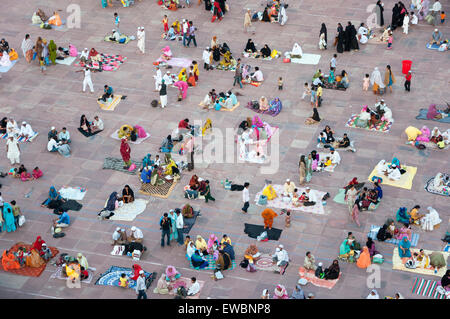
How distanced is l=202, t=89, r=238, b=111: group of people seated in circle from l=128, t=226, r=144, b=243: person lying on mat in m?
11.1

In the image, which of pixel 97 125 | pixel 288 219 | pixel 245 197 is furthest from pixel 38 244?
pixel 288 219

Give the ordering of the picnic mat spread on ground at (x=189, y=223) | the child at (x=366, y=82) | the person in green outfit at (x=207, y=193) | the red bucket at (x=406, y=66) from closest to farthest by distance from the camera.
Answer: the picnic mat spread on ground at (x=189, y=223), the person in green outfit at (x=207, y=193), the child at (x=366, y=82), the red bucket at (x=406, y=66)

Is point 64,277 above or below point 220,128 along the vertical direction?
below

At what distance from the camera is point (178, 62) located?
159 ft

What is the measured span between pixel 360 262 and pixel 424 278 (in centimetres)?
270

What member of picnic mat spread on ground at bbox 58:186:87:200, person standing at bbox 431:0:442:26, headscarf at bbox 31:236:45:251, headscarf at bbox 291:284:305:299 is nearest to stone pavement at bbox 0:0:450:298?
picnic mat spread on ground at bbox 58:186:87:200

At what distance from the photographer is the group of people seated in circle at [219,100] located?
43906 mm

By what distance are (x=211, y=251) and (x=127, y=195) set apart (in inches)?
217

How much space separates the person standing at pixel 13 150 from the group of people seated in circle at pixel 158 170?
6.51m

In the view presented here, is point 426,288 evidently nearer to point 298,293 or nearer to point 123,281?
point 298,293

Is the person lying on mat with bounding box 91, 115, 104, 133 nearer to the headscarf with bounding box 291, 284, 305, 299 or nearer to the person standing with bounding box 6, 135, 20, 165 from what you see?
the person standing with bounding box 6, 135, 20, 165

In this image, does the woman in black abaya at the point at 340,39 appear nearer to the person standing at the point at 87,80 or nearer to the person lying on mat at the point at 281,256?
the person standing at the point at 87,80

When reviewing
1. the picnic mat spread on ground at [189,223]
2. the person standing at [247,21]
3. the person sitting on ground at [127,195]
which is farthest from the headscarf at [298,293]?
the person standing at [247,21]
